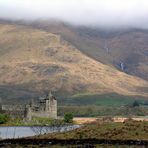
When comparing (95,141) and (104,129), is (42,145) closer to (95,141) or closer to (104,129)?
(95,141)

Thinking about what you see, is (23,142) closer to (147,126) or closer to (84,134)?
(84,134)

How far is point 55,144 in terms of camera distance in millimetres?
94188

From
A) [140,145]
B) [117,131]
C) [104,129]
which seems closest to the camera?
[140,145]

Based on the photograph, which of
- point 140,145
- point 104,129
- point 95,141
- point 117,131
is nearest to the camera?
point 140,145

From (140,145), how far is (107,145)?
16.8 feet

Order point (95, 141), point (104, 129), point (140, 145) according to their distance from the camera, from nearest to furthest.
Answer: point (140, 145) < point (95, 141) < point (104, 129)

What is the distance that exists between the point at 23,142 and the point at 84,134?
18083 mm

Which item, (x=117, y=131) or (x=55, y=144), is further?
(x=117, y=131)

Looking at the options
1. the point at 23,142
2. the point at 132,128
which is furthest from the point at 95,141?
the point at 132,128

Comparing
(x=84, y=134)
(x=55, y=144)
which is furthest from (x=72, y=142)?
(x=84, y=134)

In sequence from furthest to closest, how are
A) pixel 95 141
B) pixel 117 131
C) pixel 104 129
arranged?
1. pixel 104 129
2. pixel 117 131
3. pixel 95 141

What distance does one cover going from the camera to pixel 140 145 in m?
89.3

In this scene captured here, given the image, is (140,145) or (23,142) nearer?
(140,145)

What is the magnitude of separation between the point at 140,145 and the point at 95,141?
9119mm
